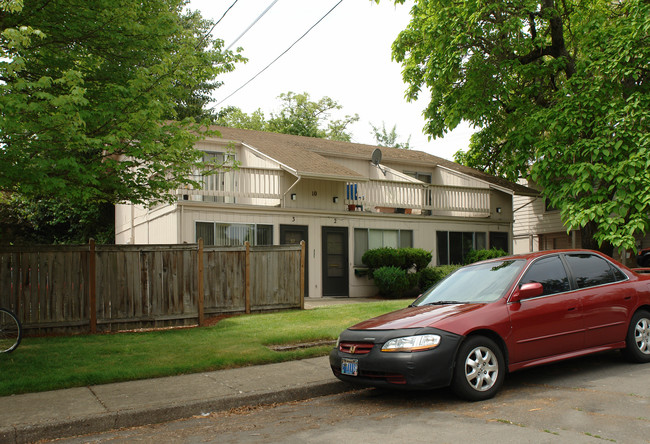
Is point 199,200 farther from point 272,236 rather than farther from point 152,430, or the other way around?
point 152,430

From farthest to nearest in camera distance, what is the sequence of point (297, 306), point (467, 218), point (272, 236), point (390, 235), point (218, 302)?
point (467, 218), point (390, 235), point (272, 236), point (297, 306), point (218, 302)

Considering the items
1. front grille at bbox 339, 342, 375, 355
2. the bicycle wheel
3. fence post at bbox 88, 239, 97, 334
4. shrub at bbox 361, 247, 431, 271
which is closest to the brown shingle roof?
shrub at bbox 361, 247, 431, 271

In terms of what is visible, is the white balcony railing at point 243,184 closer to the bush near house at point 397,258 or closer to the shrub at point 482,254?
the bush near house at point 397,258

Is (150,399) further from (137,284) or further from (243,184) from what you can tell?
(243,184)

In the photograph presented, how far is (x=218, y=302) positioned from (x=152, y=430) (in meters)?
7.15

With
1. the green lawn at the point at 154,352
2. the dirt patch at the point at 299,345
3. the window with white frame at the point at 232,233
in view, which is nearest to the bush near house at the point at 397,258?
the window with white frame at the point at 232,233

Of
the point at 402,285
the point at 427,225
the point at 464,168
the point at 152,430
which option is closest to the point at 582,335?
the point at 152,430

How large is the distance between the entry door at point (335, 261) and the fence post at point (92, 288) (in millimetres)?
8298

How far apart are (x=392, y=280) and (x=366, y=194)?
3312 mm

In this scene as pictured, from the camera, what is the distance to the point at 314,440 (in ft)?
16.6

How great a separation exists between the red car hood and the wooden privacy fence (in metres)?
6.59

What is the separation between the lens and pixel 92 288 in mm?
11367

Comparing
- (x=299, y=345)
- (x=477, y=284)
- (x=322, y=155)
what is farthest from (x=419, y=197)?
(x=477, y=284)

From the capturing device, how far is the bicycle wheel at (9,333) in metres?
9.25
